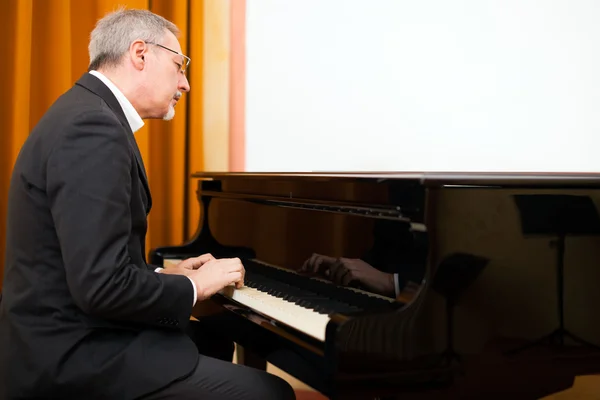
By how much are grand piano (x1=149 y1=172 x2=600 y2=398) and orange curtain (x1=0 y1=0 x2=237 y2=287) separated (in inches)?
50.2

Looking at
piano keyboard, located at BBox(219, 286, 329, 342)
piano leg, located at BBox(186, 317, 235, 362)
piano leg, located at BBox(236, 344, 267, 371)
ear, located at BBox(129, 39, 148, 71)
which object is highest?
ear, located at BBox(129, 39, 148, 71)

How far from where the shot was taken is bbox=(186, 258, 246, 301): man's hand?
1.51 meters

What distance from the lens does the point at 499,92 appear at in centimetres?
255

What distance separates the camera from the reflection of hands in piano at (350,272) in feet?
4.82

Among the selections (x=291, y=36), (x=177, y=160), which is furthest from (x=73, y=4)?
(x=291, y=36)

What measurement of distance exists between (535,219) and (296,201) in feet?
2.20

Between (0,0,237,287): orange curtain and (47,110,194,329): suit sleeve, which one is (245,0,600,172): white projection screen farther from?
(47,110,194,329): suit sleeve

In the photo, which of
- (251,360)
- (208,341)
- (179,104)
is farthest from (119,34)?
(251,360)

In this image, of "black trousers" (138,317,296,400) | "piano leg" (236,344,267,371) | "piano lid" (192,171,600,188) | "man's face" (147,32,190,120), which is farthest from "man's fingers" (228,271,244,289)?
"piano leg" (236,344,267,371)

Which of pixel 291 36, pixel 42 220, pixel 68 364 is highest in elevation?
pixel 291 36

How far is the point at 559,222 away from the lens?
54.9 inches

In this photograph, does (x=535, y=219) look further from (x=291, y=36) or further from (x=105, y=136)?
(x=291, y=36)

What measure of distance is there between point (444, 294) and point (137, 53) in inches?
40.2

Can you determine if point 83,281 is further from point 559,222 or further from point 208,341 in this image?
point 559,222
